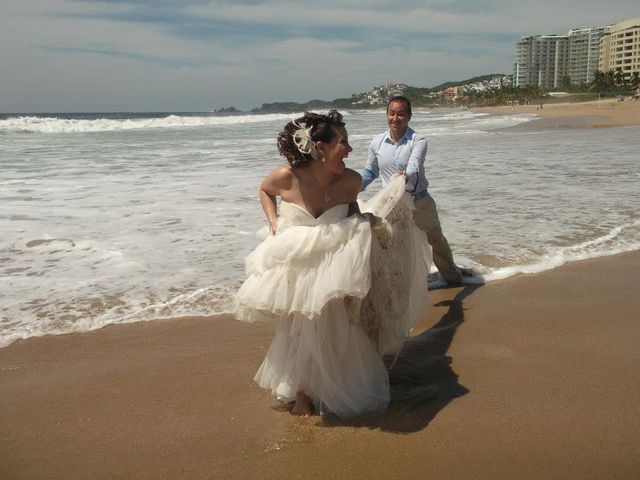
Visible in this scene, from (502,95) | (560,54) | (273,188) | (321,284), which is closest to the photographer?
(321,284)

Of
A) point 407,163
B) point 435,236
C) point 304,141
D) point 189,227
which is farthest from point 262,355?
point 189,227

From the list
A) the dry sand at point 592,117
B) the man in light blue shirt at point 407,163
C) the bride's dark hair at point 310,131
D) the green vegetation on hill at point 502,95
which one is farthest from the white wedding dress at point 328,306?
the green vegetation on hill at point 502,95

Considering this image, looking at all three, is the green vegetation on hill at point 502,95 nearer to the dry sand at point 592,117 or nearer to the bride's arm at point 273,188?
the dry sand at point 592,117

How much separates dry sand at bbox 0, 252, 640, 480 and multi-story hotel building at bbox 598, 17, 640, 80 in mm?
147140

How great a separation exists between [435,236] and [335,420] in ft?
9.10

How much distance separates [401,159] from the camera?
517cm

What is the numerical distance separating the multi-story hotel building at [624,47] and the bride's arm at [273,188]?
148m

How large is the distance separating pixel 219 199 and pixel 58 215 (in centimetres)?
249

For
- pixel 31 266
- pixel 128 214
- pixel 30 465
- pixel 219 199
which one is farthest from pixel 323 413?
pixel 219 199

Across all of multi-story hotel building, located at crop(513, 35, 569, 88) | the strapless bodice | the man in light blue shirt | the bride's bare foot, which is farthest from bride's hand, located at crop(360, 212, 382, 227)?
multi-story hotel building, located at crop(513, 35, 569, 88)

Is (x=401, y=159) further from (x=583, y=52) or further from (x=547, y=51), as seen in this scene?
(x=547, y=51)

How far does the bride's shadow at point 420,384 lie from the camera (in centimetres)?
323

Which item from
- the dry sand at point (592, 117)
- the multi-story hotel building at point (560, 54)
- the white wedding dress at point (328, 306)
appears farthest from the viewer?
the multi-story hotel building at point (560, 54)

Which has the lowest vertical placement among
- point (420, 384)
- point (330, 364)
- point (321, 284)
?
point (420, 384)
